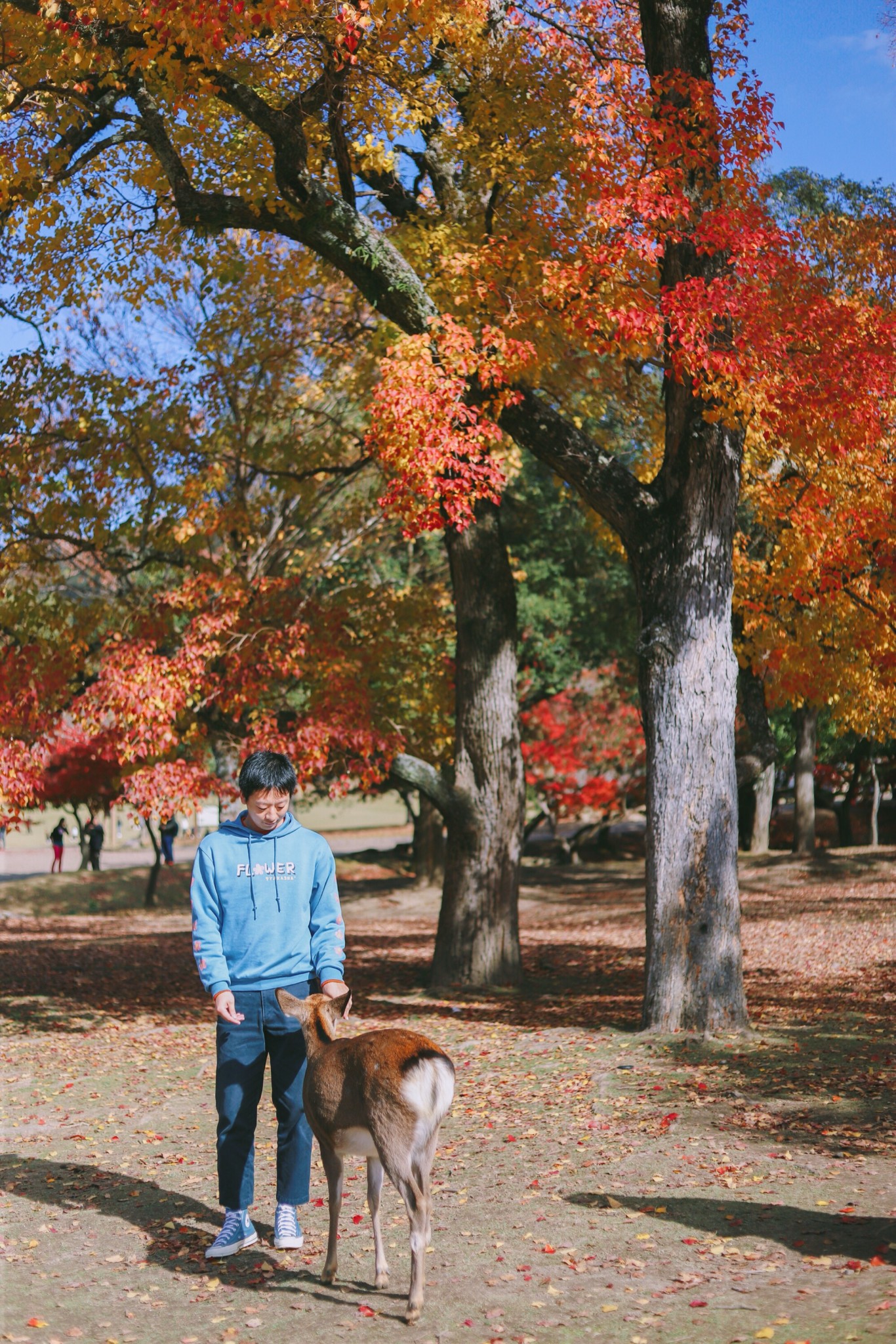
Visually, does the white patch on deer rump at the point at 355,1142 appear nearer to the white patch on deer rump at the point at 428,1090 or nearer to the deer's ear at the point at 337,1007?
the white patch on deer rump at the point at 428,1090

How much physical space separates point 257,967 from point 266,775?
0.78 m

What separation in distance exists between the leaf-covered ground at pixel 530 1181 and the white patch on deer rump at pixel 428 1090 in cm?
74

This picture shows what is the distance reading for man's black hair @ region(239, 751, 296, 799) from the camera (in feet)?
15.9

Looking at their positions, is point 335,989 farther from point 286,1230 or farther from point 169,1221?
point 169,1221

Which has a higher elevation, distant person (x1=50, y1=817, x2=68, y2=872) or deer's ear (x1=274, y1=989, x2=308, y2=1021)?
deer's ear (x1=274, y1=989, x2=308, y2=1021)

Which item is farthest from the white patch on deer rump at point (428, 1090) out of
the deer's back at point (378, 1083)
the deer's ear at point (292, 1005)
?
the deer's ear at point (292, 1005)

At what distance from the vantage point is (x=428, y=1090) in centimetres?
427

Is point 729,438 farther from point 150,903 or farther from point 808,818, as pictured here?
point 150,903

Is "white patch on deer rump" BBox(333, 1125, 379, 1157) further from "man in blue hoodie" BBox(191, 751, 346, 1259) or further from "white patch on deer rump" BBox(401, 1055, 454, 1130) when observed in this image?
"man in blue hoodie" BBox(191, 751, 346, 1259)

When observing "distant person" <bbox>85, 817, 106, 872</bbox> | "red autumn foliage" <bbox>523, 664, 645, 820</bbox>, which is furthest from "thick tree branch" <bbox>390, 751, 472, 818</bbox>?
"distant person" <bbox>85, 817, 106, 872</bbox>

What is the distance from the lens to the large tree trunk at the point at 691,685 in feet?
31.1

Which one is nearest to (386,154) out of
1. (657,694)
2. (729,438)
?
(729,438)

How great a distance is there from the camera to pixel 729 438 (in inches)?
383

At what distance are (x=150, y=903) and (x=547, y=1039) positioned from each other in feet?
64.4
